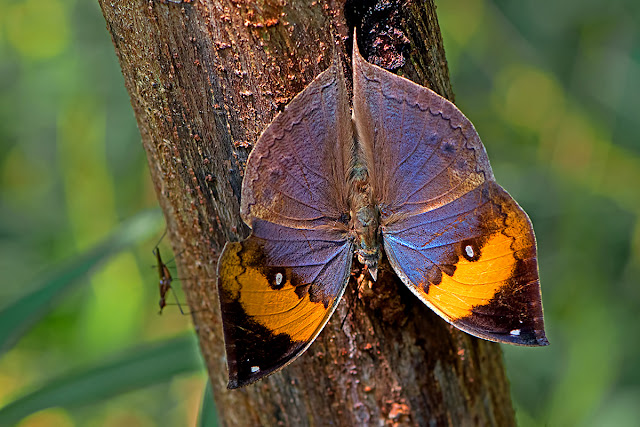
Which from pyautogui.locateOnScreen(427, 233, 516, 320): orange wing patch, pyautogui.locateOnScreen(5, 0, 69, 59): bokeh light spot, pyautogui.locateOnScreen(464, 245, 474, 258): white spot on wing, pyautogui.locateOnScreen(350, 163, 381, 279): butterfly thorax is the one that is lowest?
pyautogui.locateOnScreen(427, 233, 516, 320): orange wing patch

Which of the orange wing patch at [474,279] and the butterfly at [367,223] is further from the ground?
the butterfly at [367,223]

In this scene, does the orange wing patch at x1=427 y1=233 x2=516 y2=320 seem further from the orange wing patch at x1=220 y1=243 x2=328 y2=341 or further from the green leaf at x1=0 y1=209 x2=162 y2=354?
the green leaf at x1=0 y1=209 x2=162 y2=354

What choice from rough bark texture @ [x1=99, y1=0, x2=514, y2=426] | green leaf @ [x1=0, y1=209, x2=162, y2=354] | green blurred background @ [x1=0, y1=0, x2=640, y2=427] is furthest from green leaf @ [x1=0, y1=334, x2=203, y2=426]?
green blurred background @ [x1=0, y1=0, x2=640, y2=427]

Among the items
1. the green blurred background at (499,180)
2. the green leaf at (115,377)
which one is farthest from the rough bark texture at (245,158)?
the green blurred background at (499,180)

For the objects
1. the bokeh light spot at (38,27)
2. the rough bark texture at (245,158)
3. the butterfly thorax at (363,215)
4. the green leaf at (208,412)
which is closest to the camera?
the rough bark texture at (245,158)

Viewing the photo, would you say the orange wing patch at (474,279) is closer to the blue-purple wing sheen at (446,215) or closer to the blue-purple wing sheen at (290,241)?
the blue-purple wing sheen at (446,215)
